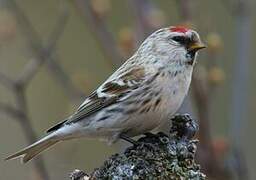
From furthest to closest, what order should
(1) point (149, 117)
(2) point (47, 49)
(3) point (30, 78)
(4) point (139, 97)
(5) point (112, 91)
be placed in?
(2) point (47, 49) < (3) point (30, 78) < (5) point (112, 91) < (4) point (139, 97) < (1) point (149, 117)

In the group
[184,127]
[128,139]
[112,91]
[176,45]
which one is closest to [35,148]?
[112,91]

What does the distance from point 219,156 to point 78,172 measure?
2.46m

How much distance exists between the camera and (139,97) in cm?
495

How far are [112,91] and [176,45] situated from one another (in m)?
0.44

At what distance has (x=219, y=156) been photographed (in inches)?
243

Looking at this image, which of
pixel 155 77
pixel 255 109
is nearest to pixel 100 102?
pixel 155 77

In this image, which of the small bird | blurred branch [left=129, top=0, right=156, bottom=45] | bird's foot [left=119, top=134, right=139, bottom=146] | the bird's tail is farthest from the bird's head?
blurred branch [left=129, top=0, right=156, bottom=45]

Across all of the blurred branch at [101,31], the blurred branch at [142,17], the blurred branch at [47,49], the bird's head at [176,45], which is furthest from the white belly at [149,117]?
the blurred branch at [142,17]

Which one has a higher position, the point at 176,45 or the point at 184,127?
the point at 176,45

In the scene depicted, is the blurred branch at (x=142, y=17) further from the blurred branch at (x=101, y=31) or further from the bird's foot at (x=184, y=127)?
the bird's foot at (x=184, y=127)

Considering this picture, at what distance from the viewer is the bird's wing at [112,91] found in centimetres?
503

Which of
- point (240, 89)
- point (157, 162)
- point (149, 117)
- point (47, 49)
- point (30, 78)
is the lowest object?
point (157, 162)

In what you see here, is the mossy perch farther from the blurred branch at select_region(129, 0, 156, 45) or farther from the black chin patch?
the blurred branch at select_region(129, 0, 156, 45)

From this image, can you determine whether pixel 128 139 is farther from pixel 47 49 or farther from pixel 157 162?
pixel 47 49
